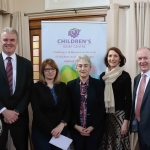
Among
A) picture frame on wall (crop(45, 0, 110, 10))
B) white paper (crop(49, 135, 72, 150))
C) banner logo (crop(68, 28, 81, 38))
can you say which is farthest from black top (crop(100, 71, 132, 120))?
picture frame on wall (crop(45, 0, 110, 10))

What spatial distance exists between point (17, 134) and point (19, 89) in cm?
45

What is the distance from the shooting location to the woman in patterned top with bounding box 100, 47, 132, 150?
2336mm

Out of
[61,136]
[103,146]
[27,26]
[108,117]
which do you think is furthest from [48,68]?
[27,26]

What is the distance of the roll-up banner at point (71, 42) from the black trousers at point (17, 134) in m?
0.90

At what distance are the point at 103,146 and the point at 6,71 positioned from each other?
1.33 meters

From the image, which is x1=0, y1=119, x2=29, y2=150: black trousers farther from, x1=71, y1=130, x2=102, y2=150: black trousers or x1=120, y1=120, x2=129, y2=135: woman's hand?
x1=120, y1=120, x2=129, y2=135: woman's hand

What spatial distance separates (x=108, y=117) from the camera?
2.45 m

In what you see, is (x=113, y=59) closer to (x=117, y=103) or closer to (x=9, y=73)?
(x=117, y=103)

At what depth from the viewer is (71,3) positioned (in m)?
3.48

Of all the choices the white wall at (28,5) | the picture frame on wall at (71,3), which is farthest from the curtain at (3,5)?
the picture frame on wall at (71,3)

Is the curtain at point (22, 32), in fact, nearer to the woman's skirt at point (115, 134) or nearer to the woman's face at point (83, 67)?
the woman's face at point (83, 67)

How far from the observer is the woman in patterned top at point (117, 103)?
2.34 meters

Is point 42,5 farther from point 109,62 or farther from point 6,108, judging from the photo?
point 6,108

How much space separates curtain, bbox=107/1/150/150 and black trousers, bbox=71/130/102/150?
3.29ft
